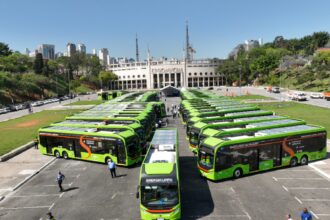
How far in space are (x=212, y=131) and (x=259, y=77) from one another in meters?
137

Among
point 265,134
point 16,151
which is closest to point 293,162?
point 265,134

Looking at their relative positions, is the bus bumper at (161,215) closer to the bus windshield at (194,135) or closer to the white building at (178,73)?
the bus windshield at (194,135)

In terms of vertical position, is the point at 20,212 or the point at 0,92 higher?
the point at 0,92

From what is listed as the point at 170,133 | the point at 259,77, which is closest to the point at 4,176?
the point at 170,133

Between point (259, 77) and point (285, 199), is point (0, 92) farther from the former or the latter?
point (259, 77)

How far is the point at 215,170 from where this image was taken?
21.8 m

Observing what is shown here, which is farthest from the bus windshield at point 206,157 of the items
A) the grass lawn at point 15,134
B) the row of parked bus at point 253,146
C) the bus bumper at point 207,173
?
the grass lawn at point 15,134

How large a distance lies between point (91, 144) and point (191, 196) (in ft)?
42.1

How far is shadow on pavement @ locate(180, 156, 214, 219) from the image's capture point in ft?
58.1

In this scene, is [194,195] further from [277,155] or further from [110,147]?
[110,147]

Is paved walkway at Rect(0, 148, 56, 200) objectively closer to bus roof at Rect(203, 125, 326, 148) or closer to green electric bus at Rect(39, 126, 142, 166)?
green electric bus at Rect(39, 126, 142, 166)

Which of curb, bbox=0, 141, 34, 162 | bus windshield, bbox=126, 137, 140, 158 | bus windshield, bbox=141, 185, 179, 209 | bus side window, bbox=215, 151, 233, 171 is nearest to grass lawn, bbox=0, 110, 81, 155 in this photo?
curb, bbox=0, 141, 34, 162

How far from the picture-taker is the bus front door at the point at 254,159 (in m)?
23.3

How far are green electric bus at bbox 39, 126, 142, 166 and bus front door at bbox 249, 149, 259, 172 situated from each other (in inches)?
414
